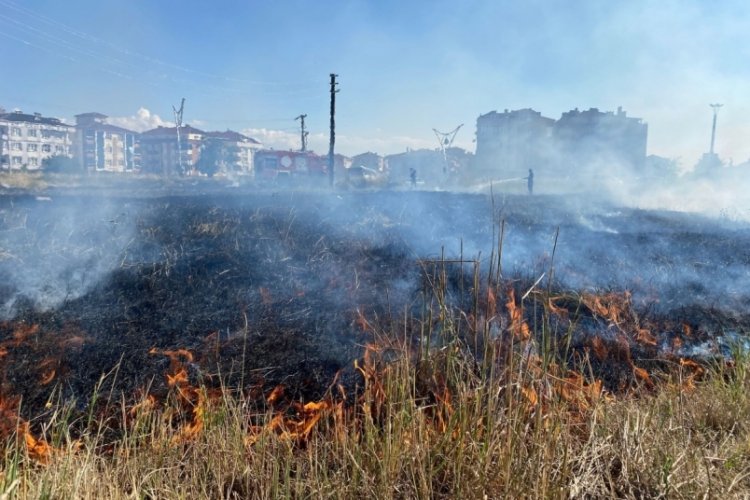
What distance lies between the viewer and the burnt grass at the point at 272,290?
4.49 m

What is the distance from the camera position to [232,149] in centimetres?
5959

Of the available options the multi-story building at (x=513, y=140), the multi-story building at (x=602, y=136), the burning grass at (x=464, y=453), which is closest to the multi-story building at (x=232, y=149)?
the multi-story building at (x=513, y=140)

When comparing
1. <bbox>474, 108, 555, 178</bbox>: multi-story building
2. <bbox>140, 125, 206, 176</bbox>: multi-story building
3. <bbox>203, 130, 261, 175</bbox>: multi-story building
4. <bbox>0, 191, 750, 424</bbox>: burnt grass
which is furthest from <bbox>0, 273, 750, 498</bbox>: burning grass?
<bbox>140, 125, 206, 176</bbox>: multi-story building

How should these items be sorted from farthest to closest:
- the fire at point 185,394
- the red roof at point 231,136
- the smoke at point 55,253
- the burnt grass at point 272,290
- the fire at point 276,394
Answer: the red roof at point 231,136 → the smoke at point 55,253 → the burnt grass at point 272,290 → the fire at point 276,394 → the fire at point 185,394

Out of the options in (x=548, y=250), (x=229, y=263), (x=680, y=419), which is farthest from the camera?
(x=548, y=250)

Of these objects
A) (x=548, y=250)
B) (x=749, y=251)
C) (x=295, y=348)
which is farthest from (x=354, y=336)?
(x=749, y=251)

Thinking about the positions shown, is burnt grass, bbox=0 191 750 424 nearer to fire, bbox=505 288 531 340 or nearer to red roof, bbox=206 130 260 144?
fire, bbox=505 288 531 340

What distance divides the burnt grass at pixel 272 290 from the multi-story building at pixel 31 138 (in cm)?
5158

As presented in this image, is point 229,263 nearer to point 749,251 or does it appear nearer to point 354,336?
point 354,336

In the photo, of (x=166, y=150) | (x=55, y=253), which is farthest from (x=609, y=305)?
(x=166, y=150)

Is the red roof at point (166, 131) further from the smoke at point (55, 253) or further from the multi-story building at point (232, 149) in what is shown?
the smoke at point (55, 253)

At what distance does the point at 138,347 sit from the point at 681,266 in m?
8.31

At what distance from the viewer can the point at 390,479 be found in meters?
2.43

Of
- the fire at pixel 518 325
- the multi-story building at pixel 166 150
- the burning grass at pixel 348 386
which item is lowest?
the burning grass at pixel 348 386
